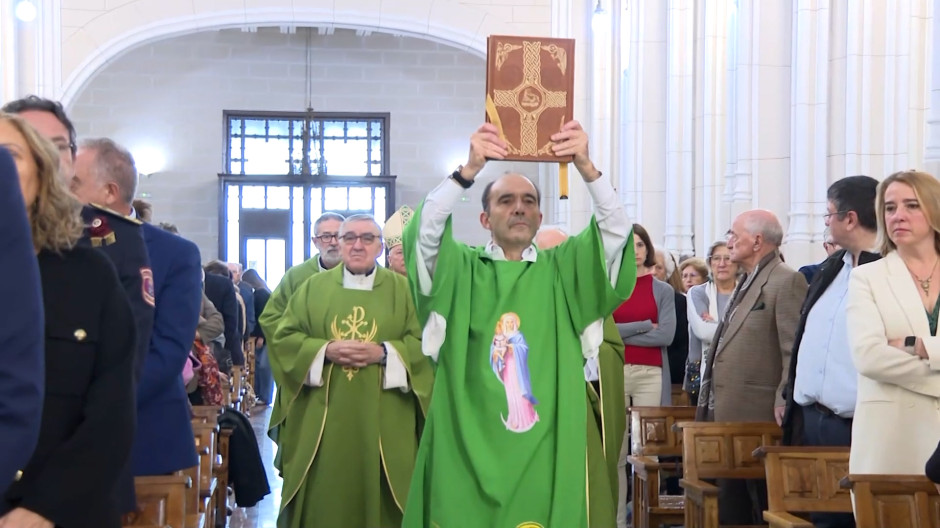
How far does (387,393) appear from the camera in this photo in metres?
6.28

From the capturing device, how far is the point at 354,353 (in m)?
6.06

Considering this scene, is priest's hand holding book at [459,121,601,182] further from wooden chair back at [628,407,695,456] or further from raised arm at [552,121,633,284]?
wooden chair back at [628,407,695,456]

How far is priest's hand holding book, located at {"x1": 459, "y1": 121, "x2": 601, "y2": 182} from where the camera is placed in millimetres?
3811

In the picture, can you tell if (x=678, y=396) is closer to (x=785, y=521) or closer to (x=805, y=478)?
(x=805, y=478)

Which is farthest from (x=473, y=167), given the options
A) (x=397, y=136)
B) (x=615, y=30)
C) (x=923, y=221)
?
(x=397, y=136)

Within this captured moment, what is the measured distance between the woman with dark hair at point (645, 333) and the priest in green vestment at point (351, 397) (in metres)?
1.61

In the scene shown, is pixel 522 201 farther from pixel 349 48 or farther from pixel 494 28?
pixel 349 48

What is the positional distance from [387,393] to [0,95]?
10.3 meters

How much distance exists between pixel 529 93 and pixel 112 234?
131 cm

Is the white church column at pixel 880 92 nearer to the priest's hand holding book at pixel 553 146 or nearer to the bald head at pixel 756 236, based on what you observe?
the bald head at pixel 756 236

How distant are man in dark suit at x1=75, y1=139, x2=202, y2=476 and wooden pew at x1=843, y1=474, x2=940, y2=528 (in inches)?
83.8

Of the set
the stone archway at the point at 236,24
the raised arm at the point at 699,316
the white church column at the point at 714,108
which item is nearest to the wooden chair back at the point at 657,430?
the raised arm at the point at 699,316

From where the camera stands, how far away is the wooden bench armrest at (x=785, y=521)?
4.14 m

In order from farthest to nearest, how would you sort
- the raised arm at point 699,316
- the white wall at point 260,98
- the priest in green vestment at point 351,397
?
the white wall at point 260,98, the raised arm at point 699,316, the priest in green vestment at point 351,397
